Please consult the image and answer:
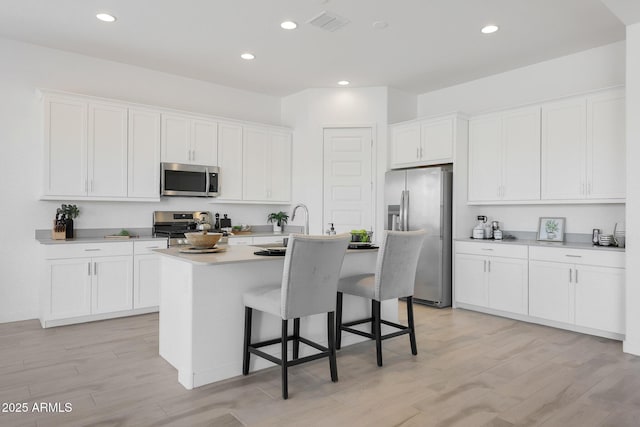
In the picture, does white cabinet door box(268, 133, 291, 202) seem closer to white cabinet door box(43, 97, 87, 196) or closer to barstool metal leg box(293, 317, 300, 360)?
white cabinet door box(43, 97, 87, 196)

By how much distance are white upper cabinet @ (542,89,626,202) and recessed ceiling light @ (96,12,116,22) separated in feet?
14.2

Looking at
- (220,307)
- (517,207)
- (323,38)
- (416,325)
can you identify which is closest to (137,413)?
(220,307)

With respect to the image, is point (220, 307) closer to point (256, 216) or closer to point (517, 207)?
point (256, 216)

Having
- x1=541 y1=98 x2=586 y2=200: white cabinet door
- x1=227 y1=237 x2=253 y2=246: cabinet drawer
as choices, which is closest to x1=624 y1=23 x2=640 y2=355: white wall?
x1=541 y1=98 x2=586 y2=200: white cabinet door

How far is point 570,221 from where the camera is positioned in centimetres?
452

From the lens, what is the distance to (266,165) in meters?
5.82

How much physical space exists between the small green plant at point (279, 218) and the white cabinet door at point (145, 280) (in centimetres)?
187

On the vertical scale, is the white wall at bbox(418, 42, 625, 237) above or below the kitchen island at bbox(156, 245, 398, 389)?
above

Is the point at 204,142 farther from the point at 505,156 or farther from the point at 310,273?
the point at 505,156

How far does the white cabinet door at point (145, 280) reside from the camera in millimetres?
4445

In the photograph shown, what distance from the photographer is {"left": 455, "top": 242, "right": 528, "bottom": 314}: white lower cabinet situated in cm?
436

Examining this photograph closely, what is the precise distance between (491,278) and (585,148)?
1614mm

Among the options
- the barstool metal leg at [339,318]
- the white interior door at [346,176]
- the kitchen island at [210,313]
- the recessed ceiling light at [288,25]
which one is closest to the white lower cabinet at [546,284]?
the white interior door at [346,176]

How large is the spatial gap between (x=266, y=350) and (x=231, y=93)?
3981 millimetres
